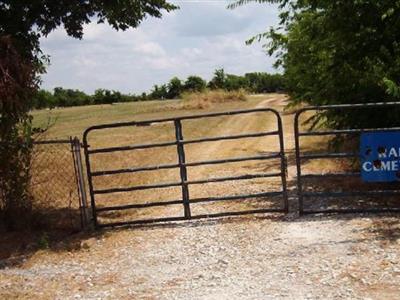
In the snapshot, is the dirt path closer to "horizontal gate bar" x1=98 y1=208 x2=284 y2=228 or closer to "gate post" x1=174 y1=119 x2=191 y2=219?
"horizontal gate bar" x1=98 y1=208 x2=284 y2=228

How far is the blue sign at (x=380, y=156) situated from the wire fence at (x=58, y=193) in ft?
14.3

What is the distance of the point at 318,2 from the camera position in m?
9.86

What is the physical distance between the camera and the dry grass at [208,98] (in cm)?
5239

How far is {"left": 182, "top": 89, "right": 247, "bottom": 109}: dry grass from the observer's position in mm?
52388

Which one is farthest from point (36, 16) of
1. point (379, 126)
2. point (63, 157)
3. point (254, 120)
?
point (254, 120)

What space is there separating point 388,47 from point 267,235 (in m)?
4.15

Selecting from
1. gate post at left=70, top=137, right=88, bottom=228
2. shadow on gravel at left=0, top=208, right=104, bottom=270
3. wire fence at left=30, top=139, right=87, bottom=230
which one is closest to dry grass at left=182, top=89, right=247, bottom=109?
wire fence at left=30, top=139, right=87, bottom=230

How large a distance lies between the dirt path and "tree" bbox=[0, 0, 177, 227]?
143 cm

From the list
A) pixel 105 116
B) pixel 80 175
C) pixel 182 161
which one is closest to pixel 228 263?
pixel 182 161

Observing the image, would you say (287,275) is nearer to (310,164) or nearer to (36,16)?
(36,16)

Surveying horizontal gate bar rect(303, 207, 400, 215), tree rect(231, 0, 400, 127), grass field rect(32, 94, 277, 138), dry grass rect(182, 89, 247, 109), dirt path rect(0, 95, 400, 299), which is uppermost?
tree rect(231, 0, 400, 127)

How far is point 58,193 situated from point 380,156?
23.1ft

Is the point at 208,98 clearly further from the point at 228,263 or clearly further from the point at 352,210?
the point at 228,263

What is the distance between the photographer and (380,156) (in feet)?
28.4
